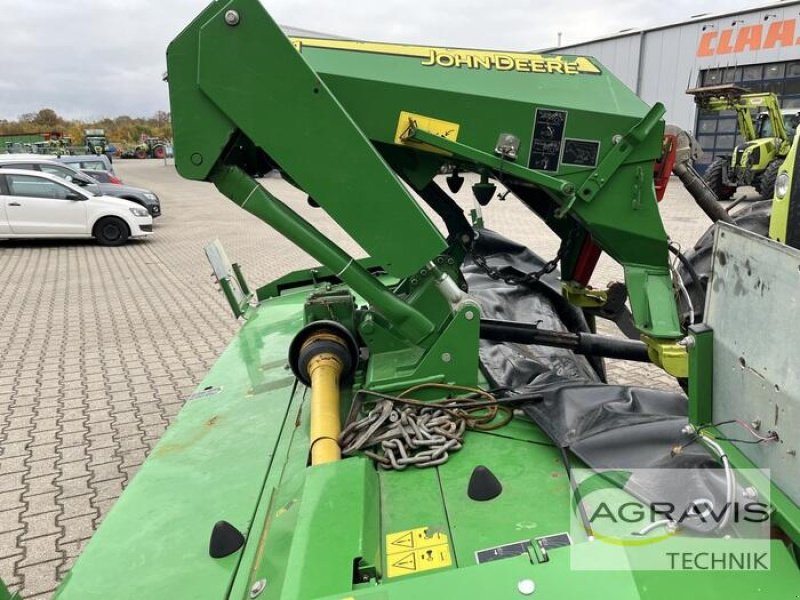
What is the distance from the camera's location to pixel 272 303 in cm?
442

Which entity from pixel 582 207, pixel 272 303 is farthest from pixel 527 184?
pixel 272 303

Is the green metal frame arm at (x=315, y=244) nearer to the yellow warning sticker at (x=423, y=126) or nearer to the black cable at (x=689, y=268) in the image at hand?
the yellow warning sticker at (x=423, y=126)

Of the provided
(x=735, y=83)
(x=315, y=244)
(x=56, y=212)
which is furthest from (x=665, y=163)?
(x=735, y=83)

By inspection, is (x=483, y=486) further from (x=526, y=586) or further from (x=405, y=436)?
(x=526, y=586)

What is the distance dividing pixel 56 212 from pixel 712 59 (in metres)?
21.4

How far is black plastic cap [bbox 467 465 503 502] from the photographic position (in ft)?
5.90

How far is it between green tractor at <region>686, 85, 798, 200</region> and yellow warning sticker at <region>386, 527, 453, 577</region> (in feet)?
46.8

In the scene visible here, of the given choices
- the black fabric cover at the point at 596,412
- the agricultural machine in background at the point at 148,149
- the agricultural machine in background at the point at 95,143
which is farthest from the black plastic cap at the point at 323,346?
the agricultural machine in background at the point at 148,149

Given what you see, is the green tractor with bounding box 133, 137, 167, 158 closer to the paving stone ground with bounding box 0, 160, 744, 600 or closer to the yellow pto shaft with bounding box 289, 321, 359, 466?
the paving stone ground with bounding box 0, 160, 744, 600

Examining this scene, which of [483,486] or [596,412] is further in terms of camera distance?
[596,412]

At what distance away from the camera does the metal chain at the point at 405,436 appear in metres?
2.01

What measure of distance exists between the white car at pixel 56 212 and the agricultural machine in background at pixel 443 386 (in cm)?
1030

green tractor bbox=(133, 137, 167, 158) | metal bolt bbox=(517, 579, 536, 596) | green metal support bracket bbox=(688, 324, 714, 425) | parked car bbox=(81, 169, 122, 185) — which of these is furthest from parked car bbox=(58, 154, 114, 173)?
green tractor bbox=(133, 137, 167, 158)

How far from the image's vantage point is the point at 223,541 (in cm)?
183
